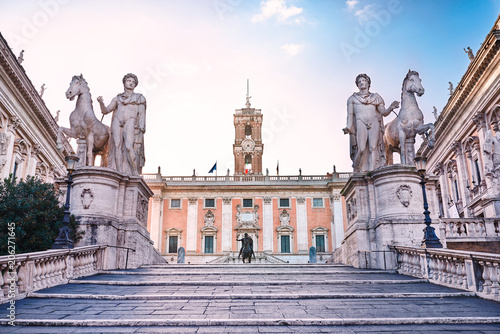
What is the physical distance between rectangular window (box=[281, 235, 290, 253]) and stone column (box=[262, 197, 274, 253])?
116cm

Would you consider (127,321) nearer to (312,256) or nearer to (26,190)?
(26,190)

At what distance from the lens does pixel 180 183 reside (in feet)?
154

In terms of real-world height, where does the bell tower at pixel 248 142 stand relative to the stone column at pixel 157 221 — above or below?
above

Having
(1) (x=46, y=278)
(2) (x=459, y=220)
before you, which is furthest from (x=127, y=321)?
(2) (x=459, y=220)

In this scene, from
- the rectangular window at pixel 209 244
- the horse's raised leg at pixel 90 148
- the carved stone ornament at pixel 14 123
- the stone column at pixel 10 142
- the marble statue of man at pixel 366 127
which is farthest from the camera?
the rectangular window at pixel 209 244

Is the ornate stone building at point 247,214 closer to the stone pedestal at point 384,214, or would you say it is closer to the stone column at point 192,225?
the stone column at point 192,225

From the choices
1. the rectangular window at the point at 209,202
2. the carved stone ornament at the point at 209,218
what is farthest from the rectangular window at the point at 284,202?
the carved stone ornament at the point at 209,218

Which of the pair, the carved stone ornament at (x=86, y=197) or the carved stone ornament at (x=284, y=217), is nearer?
the carved stone ornament at (x=86, y=197)

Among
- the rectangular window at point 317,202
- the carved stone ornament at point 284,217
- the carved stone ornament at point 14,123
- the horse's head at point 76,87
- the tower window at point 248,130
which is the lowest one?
the carved stone ornament at point 284,217

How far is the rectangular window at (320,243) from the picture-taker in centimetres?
4503

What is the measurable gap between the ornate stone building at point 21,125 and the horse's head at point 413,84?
18762 mm

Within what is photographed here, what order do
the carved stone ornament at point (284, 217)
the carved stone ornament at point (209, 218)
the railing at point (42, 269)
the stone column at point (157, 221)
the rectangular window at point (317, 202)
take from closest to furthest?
the railing at point (42, 269), the stone column at point (157, 221), the carved stone ornament at point (209, 218), the carved stone ornament at point (284, 217), the rectangular window at point (317, 202)

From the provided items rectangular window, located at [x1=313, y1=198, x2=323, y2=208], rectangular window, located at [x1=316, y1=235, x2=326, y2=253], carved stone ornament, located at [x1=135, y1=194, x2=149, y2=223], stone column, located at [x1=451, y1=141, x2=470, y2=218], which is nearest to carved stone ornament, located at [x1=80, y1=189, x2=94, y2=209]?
carved stone ornament, located at [x1=135, y1=194, x2=149, y2=223]

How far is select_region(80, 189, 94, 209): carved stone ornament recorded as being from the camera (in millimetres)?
11431
